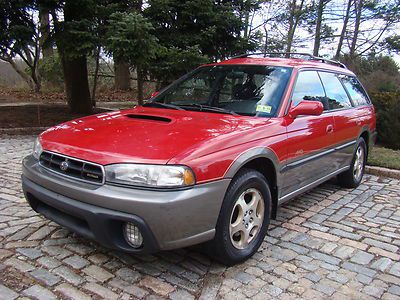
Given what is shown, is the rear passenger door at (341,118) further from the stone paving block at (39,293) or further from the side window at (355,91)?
the stone paving block at (39,293)

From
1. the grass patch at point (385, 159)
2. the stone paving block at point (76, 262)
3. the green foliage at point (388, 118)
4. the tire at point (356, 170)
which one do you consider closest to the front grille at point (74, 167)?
the stone paving block at point (76, 262)

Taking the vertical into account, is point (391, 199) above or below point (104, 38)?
below

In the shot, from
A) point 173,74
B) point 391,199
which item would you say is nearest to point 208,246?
point 391,199

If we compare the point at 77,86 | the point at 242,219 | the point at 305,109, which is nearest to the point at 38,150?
the point at 242,219

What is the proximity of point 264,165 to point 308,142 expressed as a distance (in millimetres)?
741

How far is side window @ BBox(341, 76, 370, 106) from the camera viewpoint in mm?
5299

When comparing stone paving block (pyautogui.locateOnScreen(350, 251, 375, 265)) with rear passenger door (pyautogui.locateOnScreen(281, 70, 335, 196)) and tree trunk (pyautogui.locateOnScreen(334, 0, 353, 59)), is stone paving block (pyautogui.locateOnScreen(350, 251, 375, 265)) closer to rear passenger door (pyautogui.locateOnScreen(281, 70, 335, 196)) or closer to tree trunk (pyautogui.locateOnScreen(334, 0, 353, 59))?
rear passenger door (pyautogui.locateOnScreen(281, 70, 335, 196))

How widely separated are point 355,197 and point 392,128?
4.40 m

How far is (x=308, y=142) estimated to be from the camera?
12.7 feet

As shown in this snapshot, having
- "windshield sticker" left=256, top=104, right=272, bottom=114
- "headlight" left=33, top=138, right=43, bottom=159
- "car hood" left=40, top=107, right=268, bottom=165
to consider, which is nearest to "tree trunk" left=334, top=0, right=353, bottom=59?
"windshield sticker" left=256, top=104, right=272, bottom=114

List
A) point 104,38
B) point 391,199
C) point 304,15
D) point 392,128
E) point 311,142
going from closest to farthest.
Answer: point 311,142, point 391,199, point 104,38, point 392,128, point 304,15

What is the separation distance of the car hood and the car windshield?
8.9 inches

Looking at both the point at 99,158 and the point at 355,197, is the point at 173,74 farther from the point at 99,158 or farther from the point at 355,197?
the point at 99,158

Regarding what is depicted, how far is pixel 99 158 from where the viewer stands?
266 cm
